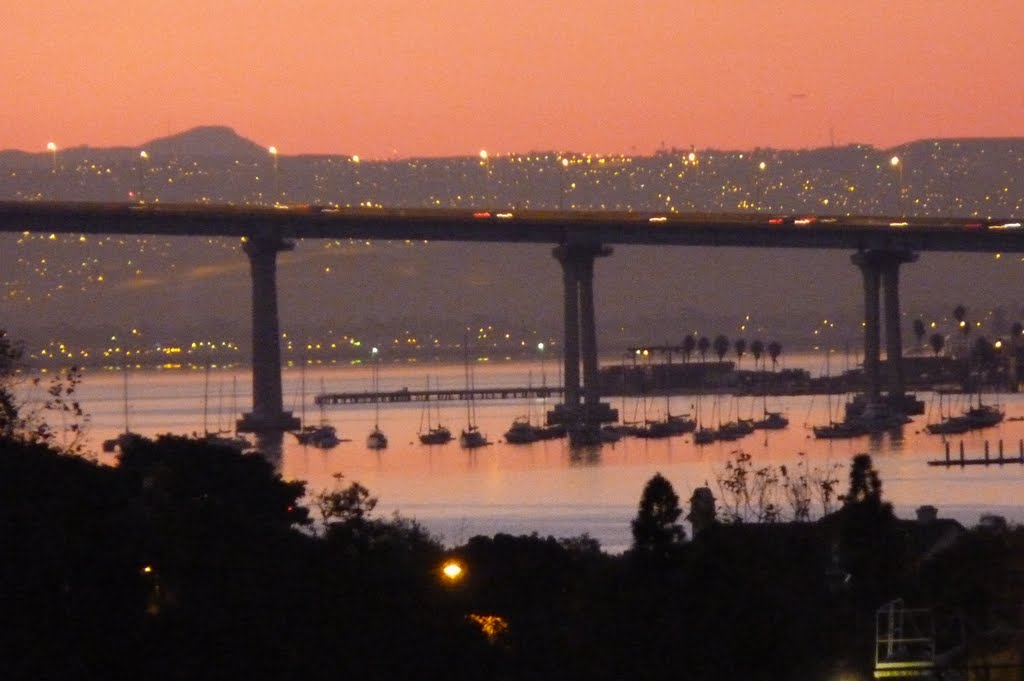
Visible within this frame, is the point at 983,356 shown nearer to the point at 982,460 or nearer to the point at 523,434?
the point at 523,434

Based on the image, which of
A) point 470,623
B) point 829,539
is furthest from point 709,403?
point 470,623

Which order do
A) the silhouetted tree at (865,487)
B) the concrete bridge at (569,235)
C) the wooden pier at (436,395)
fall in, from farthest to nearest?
the wooden pier at (436,395)
the concrete bridge at (569,235)
the silhouetted tree at (865,487)

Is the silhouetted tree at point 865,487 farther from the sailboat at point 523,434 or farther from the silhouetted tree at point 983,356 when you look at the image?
the silhouetted tree at point 983,356

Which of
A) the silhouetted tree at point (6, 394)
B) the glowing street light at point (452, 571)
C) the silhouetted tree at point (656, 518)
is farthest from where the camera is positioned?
the glowing street light at point (452, 571)

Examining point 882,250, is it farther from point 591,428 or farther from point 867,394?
point 591,428

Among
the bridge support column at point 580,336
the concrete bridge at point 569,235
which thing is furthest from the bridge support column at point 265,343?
the bridge support column at point 580,336

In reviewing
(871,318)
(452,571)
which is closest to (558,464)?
(871,318)

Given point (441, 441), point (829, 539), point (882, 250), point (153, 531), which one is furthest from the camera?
point (882, 250)
